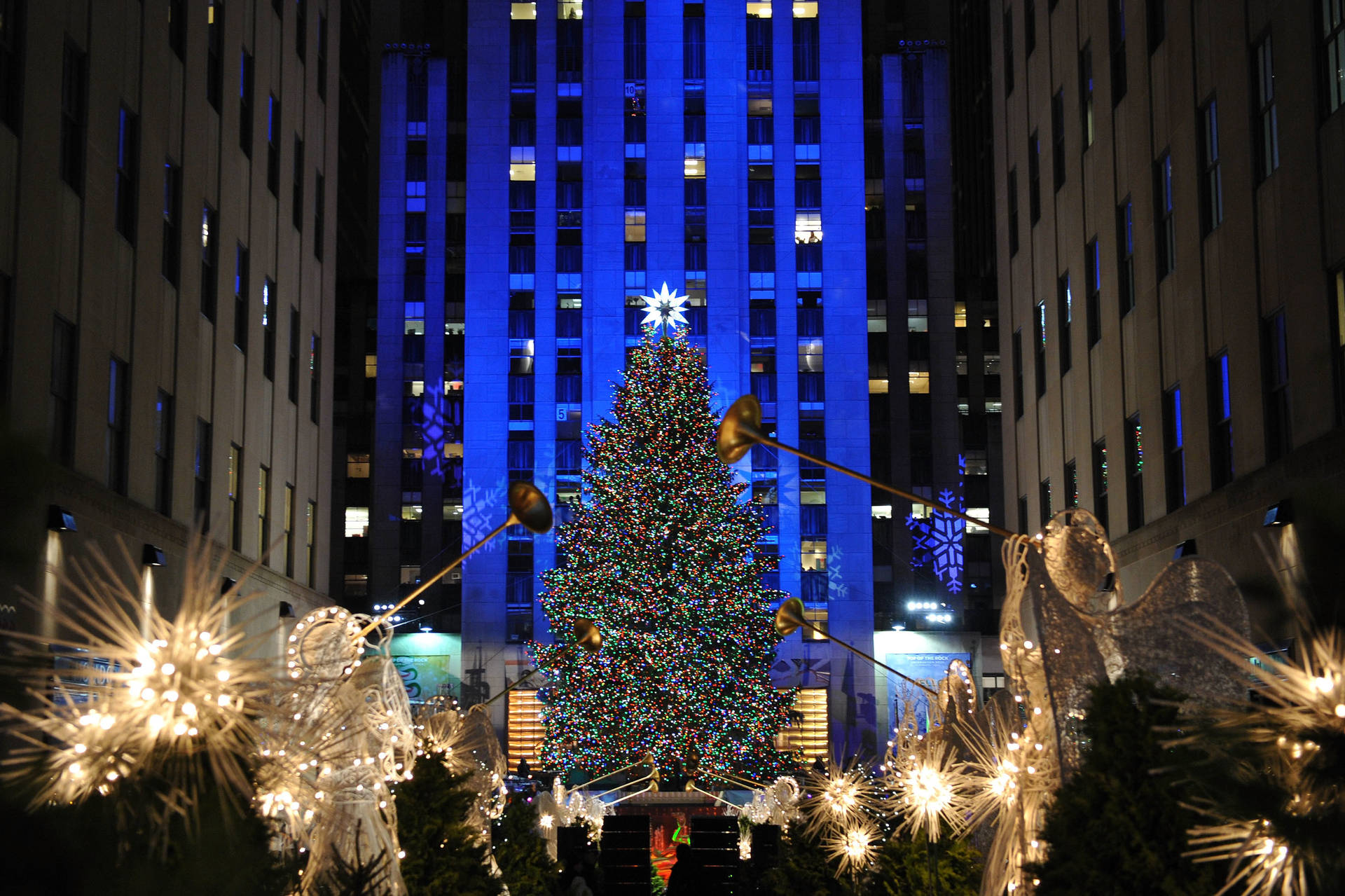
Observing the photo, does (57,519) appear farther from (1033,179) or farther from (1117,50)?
(1033,179)

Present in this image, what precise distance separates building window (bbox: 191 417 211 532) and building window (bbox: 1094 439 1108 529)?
17548 mm

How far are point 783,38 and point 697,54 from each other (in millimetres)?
3946

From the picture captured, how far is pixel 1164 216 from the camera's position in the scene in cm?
2522

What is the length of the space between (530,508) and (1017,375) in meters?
24.9

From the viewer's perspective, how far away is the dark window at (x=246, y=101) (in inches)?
1180

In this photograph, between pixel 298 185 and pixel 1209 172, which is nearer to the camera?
pixel 1209 172

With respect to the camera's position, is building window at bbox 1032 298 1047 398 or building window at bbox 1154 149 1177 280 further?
building window at bbox 1032 298 1047 398

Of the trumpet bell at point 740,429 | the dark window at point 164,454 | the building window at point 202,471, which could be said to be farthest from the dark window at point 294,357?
the trumpet bell at point 740,429

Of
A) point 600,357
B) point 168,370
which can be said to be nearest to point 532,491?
point 168,370

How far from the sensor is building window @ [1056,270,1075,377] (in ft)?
104

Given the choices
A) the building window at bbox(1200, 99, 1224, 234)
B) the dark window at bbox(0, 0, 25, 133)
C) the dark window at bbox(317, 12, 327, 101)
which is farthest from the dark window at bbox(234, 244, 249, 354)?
the building window at bbox(1200, 99, 1224, 234)

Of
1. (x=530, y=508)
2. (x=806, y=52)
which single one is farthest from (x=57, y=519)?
(x=806, y=52)

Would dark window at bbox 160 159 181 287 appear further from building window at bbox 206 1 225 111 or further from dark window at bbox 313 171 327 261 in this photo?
dark window at bbox 313 171 327 261

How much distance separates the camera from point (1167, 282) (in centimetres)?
2461
